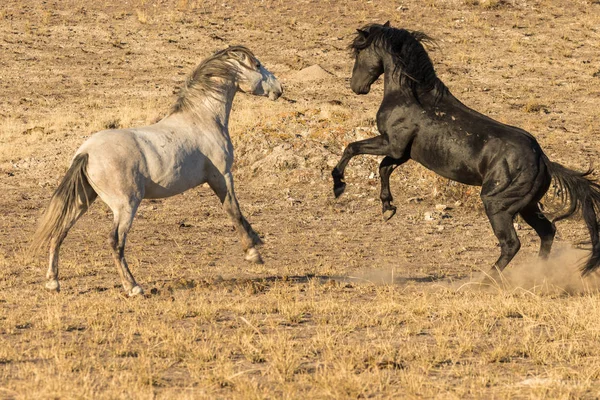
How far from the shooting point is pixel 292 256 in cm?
1202

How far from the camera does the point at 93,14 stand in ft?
117

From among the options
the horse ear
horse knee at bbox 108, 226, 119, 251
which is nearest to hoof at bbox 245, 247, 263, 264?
horse knee at bbox 108, 226, 119, 251

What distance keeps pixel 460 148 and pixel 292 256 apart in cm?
342

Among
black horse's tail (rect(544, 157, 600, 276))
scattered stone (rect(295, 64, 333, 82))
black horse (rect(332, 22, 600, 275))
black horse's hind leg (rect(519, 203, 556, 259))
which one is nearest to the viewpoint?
black horse (rect(332, 22, 600, 275))

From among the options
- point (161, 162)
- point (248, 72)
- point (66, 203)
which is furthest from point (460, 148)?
point (66, 203)

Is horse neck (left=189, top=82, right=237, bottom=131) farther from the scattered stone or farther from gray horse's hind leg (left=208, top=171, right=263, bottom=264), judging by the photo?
the scattered stone

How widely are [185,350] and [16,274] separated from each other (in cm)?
430

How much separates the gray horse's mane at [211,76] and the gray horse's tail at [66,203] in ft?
5.15

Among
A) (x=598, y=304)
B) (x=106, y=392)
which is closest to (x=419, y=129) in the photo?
(x=598, y=304)

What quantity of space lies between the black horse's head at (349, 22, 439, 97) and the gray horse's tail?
311 cm

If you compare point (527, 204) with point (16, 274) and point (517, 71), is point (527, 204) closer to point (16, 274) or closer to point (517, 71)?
point (16, 274)

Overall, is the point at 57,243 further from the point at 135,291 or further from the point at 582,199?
the point at 582,199

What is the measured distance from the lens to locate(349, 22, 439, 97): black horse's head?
9672 millimetres

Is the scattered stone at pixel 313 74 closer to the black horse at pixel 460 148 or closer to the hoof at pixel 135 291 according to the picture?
the black horse at pixel 460 148
